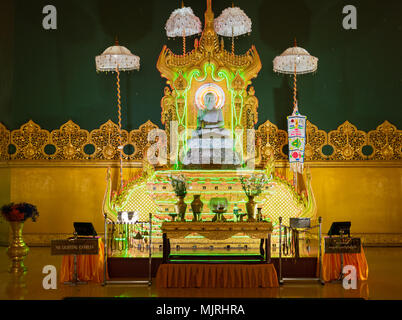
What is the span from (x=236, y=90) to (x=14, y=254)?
197 inches

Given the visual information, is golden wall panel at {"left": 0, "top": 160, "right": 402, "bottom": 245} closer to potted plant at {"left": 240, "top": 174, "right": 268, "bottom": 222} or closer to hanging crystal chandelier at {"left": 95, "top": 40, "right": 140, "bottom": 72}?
hanging crystal chandelier at {"left": 95, "top": 40, "right": 140, "bottom": 72}

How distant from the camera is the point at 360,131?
10.3 meters

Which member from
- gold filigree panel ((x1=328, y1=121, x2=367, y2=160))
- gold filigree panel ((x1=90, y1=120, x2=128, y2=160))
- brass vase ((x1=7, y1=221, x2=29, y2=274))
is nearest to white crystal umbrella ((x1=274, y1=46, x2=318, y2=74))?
gold filigree panel ((x1=328, y1=121, x2=367, y2=160))

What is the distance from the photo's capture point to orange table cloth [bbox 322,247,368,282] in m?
6.27

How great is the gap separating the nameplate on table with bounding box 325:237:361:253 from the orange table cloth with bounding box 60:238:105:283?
2757 millimetres

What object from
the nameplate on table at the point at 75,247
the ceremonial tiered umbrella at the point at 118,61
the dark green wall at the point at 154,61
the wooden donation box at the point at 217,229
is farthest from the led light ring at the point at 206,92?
the nameplate on table at the point at 75,247

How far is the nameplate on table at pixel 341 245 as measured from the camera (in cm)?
595

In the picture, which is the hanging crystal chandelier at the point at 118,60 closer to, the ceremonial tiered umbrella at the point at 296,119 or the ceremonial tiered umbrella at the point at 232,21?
the ceremonial tiered umbrella at the point at 232,21

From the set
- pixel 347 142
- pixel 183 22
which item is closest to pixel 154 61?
pixel 183 22

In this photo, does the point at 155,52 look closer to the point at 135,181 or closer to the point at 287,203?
the point at 135,181

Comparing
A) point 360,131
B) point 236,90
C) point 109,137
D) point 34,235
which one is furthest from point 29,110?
point 360,131

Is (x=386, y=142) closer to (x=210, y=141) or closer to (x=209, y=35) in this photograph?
(x=210, y=141)

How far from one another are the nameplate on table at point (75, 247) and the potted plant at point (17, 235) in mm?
1094

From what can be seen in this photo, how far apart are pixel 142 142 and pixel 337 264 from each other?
5244 mm
